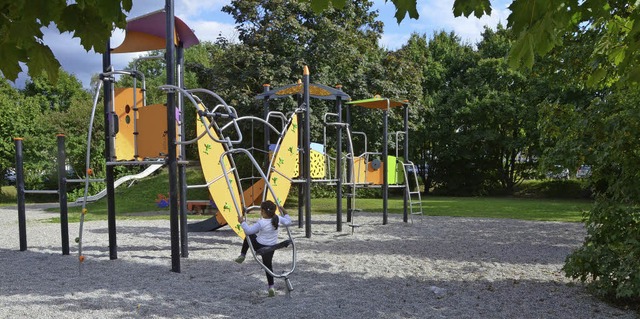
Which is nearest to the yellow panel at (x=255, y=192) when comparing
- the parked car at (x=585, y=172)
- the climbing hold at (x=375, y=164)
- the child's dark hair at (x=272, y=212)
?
the climbing hold at (x=375, y=164)

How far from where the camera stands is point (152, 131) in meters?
7.70

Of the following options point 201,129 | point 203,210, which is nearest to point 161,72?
point 203,210

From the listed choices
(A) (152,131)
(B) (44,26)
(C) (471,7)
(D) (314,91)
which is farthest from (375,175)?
(B) (44,26)

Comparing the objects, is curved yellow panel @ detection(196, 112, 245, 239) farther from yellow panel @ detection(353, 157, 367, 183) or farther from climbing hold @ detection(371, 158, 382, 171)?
climbing hold @ detection(371, 158, 382, 171)

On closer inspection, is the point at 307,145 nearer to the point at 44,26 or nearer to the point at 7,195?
the point at 44,26

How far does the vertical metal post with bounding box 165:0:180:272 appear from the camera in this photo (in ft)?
23.5

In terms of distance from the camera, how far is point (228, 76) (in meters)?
19.2

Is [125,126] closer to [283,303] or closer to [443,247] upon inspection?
[283,303]

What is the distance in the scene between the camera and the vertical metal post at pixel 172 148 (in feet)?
23.5

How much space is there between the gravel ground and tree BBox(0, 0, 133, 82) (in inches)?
118

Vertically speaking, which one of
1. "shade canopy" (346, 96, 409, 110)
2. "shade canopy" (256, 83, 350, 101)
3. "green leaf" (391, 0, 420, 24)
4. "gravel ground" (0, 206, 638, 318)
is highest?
"shade canopy" (256, 83, 350, 101)

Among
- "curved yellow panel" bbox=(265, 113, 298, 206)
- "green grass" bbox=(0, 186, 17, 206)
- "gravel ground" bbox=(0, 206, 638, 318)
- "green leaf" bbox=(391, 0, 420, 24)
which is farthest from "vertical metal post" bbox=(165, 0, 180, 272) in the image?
"green grass" bbox=(0, 186, 17, 206)

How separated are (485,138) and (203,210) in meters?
17.3

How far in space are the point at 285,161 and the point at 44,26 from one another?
788cm
